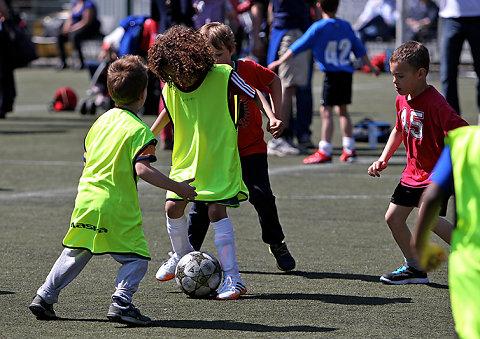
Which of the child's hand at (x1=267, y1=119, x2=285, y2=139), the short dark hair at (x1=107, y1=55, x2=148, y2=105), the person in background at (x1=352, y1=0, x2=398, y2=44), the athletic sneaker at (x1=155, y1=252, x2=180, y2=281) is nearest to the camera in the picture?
the short dark hair at (x1=107, y1=55, x2=148, y2=105)

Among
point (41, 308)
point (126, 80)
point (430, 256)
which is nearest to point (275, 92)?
point (126, 80)

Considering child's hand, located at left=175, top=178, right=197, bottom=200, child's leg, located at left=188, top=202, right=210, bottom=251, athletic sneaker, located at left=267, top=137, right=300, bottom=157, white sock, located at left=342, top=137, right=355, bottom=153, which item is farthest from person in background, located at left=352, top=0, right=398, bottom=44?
child's hand, located at left=175, top=178, right=197, bottom=200

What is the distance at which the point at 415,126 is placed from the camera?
550 centimetres

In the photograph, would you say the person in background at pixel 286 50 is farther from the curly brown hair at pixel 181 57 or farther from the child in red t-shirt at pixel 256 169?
the curly brown hair at pixel 181 57

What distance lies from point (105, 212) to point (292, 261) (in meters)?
1.68

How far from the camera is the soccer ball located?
5.44 meters

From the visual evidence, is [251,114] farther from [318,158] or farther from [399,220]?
[318,158]

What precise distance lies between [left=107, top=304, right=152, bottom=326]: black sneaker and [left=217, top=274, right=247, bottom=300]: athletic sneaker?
0.69m

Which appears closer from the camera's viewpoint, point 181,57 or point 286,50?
Result: point 181,57

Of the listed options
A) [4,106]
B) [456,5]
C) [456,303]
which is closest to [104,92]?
[4,106]

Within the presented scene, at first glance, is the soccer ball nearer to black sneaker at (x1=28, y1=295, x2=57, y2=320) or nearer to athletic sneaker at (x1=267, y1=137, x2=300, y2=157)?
black sneaker at (x1=28, y1=295, x2=57, y2=320)

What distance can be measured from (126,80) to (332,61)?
6293mm

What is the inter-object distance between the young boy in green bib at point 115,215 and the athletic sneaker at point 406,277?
1.53m

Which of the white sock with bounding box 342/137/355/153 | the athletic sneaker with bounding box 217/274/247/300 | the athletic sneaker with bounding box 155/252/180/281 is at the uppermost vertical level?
the athletic sneaker with bounding box 217/274/247/300
